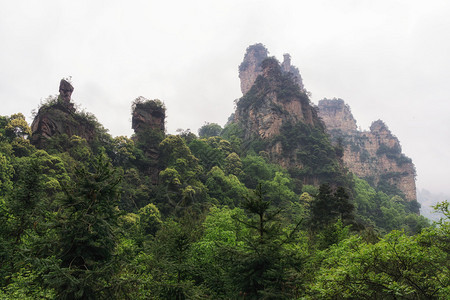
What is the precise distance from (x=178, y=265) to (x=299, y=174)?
179 ft

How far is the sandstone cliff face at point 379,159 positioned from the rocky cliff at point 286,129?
38.2 meters

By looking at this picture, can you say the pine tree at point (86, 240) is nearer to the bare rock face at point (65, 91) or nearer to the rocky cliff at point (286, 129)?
the bare rock face at point (65, 91)

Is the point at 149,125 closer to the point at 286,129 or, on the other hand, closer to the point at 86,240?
the point at 286,129

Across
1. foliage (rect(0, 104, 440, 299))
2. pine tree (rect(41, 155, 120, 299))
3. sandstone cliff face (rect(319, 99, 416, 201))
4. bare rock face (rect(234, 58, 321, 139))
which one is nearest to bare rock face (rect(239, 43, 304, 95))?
sandstone cliff face (rect(319, 99, 416, 201))

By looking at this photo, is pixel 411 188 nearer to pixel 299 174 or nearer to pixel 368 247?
pixel 299 174

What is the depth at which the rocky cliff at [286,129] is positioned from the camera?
64125mm

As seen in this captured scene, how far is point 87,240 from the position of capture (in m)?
9.39

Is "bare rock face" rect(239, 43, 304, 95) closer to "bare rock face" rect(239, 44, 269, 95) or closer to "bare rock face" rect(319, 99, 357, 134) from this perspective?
"bare rock face" rect(239, 44, 269, 95)

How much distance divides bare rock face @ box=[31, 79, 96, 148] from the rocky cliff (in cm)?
4158

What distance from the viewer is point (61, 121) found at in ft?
124

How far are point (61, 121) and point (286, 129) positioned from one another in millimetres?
51502

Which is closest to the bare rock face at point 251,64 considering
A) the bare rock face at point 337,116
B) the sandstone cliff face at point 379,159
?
the bare rock face at point 337,116

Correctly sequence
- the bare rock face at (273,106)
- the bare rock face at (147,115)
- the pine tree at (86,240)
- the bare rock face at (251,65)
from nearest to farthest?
1. the pine tree at (86,240)
2. the bare rock face at (147,115)
3. the bare rock face at (273,106)
4. the bare rock face at (251,65)

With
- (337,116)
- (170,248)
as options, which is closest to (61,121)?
(170,248)
